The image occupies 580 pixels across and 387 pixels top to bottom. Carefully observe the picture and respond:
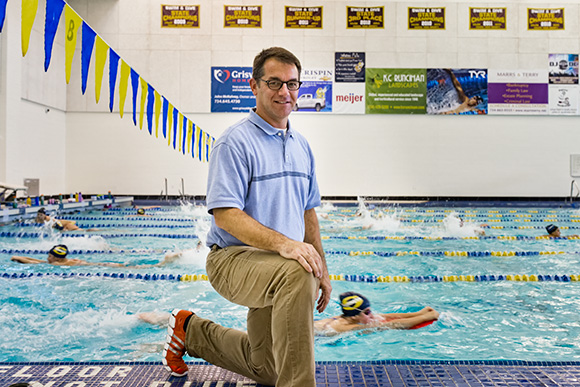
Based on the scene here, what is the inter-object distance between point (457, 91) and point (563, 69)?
125 inches

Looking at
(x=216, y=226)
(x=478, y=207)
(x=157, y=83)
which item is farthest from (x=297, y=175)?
(x=157, y=83)

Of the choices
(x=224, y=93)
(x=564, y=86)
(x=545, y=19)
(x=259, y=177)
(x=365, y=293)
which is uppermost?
(x=545, y=19)

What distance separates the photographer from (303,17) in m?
13.9

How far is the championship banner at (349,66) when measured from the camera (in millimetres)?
13828

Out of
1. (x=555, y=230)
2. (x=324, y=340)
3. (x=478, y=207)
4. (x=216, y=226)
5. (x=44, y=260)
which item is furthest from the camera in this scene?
(x=478, y=207)

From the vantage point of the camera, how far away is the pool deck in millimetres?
1698

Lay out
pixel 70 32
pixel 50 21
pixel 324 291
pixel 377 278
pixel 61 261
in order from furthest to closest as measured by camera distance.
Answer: pixel 61 261 < pixel 377 278 < pixel 70 32 < pixel 50 21 < pixel 324 291

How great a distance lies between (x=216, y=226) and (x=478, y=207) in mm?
11917

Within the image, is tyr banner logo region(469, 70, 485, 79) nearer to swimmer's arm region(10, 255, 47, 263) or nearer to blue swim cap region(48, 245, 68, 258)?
blue swim cap region(48, 245, 68, 258)

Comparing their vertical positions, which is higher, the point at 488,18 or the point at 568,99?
the point at 488,18

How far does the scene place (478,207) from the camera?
12.3 metres

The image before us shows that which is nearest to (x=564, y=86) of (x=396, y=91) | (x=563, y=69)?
(x=563, y=69)

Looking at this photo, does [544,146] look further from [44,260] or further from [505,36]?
[44,260]

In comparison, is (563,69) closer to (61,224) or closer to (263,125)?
(61,224)
